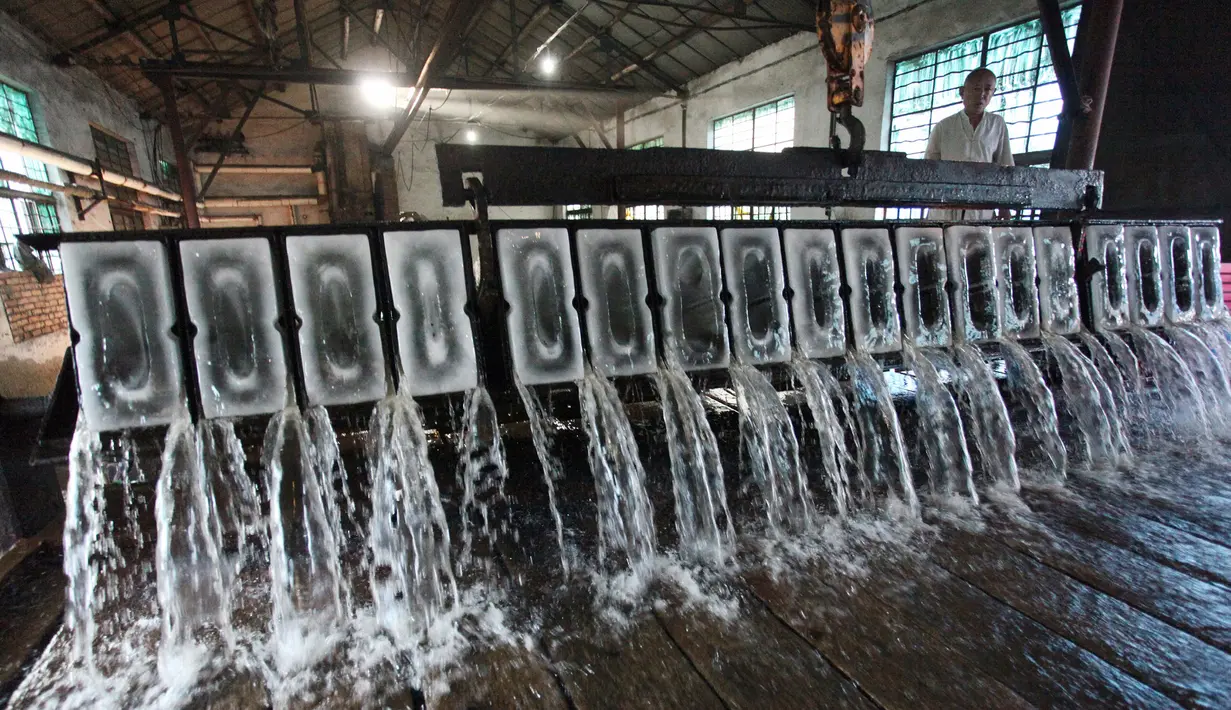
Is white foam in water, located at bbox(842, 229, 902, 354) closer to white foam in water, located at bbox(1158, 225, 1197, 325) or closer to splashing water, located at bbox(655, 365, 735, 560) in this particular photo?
splashing water, located at bbox(655, 365, 735, 560)

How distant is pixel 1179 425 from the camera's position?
3.15 meters

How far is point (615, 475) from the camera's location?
6.71ft

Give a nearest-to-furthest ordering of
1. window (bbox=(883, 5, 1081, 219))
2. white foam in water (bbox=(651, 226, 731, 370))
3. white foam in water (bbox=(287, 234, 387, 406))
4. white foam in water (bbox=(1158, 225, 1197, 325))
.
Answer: white foam in water (bbox=(287, 234, 387, 406)) → white foam in water (bbox=(651, 226, 731, 370)) → white foam in water (bbox=(1158, 225, 1197, 325)) → window (bbox=(883, 5, 1081, 219))

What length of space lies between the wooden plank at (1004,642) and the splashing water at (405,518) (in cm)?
145

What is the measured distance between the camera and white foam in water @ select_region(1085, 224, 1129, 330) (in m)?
3.04

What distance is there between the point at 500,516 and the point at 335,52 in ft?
57.1

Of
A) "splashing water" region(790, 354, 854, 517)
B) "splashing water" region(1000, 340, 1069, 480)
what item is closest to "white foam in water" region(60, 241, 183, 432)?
"splashing water" region(790, 354, 854, 517)

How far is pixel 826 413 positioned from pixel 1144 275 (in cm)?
265

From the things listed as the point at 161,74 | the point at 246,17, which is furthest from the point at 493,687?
the point at 246,17

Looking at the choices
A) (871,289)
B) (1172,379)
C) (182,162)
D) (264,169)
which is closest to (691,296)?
(871,289)

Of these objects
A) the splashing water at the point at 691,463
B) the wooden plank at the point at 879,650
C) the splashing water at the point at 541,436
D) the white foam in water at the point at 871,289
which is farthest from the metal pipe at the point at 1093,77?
the splashing water at the point at 541,436

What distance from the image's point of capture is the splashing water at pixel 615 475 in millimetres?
1981

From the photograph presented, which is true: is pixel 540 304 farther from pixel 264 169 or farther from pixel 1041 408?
pixel 264 169

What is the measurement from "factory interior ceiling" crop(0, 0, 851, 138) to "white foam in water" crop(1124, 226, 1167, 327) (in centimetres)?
603
